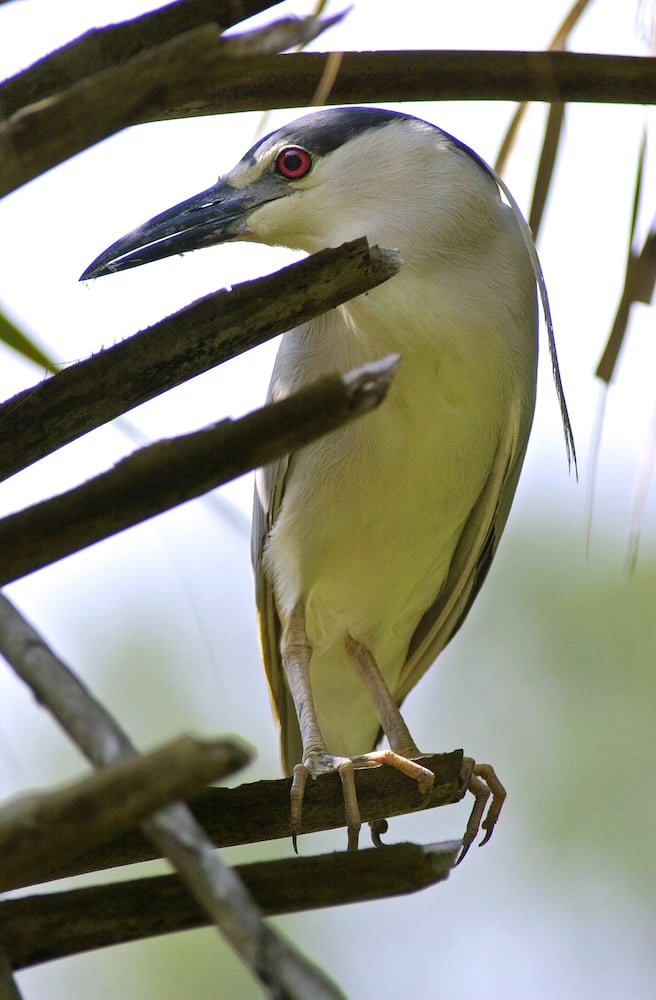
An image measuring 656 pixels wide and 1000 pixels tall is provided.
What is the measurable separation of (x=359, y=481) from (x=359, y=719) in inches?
29.6

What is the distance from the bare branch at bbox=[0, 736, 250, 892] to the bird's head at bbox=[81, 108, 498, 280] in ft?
5.89

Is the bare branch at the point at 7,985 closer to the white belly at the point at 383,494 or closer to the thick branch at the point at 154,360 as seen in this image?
the thick branch at the point at 154,360

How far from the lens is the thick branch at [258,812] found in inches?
38.3

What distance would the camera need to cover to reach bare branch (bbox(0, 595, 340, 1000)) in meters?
0.52

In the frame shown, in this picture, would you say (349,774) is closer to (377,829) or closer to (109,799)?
(377,829)

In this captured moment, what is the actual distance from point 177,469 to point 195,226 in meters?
1.80

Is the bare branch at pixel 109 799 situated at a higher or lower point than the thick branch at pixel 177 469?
lower

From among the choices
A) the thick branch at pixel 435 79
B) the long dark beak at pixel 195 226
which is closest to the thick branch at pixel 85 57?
the thick branch at pixel 435 79

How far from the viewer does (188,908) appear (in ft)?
2.57

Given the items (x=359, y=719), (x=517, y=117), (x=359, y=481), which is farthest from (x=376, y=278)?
(x=359, y=719)

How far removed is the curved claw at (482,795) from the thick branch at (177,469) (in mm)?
1480

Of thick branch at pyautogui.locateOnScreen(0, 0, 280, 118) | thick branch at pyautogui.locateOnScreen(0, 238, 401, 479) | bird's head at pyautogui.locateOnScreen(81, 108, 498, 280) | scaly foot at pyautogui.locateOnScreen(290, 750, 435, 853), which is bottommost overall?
scaly foot at pyautogui.locateOnScreen(290, 750, 435, 853)

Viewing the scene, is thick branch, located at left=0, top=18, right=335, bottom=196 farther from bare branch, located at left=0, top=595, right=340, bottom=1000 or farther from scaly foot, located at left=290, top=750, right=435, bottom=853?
scaly foot, located at left=290, top=750, right=435, bottom=853

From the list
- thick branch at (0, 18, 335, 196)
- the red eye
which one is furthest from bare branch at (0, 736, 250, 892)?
the red eye
